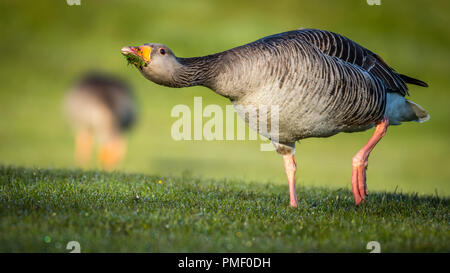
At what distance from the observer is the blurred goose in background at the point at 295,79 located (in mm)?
6844

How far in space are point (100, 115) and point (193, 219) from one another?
15533 millimetres

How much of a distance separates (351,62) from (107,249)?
5.06 metres

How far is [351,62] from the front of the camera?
7.96 metres

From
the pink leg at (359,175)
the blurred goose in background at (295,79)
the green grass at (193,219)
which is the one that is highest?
the blurred goose in background at (295,79)

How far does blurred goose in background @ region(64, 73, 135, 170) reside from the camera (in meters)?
20.6

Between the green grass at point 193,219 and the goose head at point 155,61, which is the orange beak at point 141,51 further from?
the green grass at point 193,219

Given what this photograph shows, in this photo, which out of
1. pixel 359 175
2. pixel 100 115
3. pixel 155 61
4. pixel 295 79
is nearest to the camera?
pixel 155 61

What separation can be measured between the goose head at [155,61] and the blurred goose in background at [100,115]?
45.9 ft

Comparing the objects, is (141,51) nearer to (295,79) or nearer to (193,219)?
(295,79)

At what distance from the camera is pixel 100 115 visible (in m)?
20.7

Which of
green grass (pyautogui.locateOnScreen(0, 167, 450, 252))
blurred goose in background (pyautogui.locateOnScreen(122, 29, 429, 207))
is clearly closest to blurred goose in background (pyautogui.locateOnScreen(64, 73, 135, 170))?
green grass (pyautogui.locateOnScreen(0, 167, 450, 252))

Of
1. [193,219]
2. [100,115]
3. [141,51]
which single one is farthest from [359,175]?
[100,115]

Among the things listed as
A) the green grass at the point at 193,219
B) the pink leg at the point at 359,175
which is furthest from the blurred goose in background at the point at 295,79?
Result: the green grass at the point at 193,219

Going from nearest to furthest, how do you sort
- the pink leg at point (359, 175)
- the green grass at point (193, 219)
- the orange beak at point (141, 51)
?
the green grass at point (193, 219), the orange beak at point (141, 51), the pink leg at point (359, 175)
